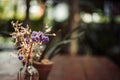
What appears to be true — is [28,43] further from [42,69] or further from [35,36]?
[42,69]

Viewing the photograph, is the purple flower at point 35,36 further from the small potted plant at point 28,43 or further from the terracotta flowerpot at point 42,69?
the terracotta flowerpot at point 42,69

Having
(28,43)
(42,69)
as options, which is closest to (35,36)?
(28,43)

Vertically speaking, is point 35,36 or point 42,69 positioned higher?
point 35,36

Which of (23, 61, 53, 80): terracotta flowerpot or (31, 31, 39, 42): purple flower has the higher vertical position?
(31, 31, 39, 42): purple flower

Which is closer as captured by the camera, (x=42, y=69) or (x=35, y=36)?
(x=35, y=36)

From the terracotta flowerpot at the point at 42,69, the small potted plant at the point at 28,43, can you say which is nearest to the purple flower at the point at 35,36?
the small potted plant at the point at 28,43

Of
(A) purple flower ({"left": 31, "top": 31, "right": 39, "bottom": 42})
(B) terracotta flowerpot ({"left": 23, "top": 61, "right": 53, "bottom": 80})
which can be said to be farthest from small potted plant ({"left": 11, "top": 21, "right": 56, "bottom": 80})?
(B) terracotta flowerpot ({"left": 23, "top": 61, "right": 53, "bottom": 80})

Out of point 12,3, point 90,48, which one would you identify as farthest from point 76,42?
point 12,3

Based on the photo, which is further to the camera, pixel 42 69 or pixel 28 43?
pixel 42 69

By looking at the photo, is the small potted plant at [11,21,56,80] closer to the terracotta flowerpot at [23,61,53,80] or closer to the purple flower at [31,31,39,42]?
the purple flower at [31,31,39,42]

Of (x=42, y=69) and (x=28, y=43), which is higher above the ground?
(x=28, y=43)

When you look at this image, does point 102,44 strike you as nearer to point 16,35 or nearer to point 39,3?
point 39,3

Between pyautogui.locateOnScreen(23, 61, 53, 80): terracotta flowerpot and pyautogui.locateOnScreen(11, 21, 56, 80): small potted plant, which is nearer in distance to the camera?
pyautogui.locateOnScreen(11, 21, 56, 80): small potted plant
